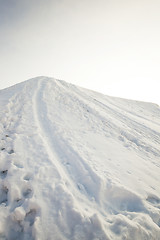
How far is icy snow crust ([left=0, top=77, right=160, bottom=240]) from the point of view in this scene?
274cm

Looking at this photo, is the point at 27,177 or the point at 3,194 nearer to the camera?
the point at 3,194

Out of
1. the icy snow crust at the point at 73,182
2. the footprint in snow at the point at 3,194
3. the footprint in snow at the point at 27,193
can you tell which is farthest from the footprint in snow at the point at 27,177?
the footprint in snow at the point at 3,194

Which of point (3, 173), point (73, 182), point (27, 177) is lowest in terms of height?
point (73, 182)

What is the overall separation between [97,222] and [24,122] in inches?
228

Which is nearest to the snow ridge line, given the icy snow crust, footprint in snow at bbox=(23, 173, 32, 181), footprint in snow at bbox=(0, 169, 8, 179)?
the icy snow crust

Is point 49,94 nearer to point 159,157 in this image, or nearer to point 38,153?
point 38,153

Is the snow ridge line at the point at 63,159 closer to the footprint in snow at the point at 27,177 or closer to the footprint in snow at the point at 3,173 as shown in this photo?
the footprint in snow at the point at 27,177

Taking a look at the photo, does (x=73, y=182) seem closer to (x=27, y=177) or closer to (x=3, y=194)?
(x=27, y=177)

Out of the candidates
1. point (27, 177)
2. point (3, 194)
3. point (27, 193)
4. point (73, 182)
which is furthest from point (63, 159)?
point (3, 194)

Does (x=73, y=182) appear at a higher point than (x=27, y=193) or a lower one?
lower

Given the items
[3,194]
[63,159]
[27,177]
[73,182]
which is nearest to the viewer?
[3,194]

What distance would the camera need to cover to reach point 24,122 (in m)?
7.14

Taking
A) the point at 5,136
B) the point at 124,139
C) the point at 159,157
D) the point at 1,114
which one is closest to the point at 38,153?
the point at 5,136

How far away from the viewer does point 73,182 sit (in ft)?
13.0
